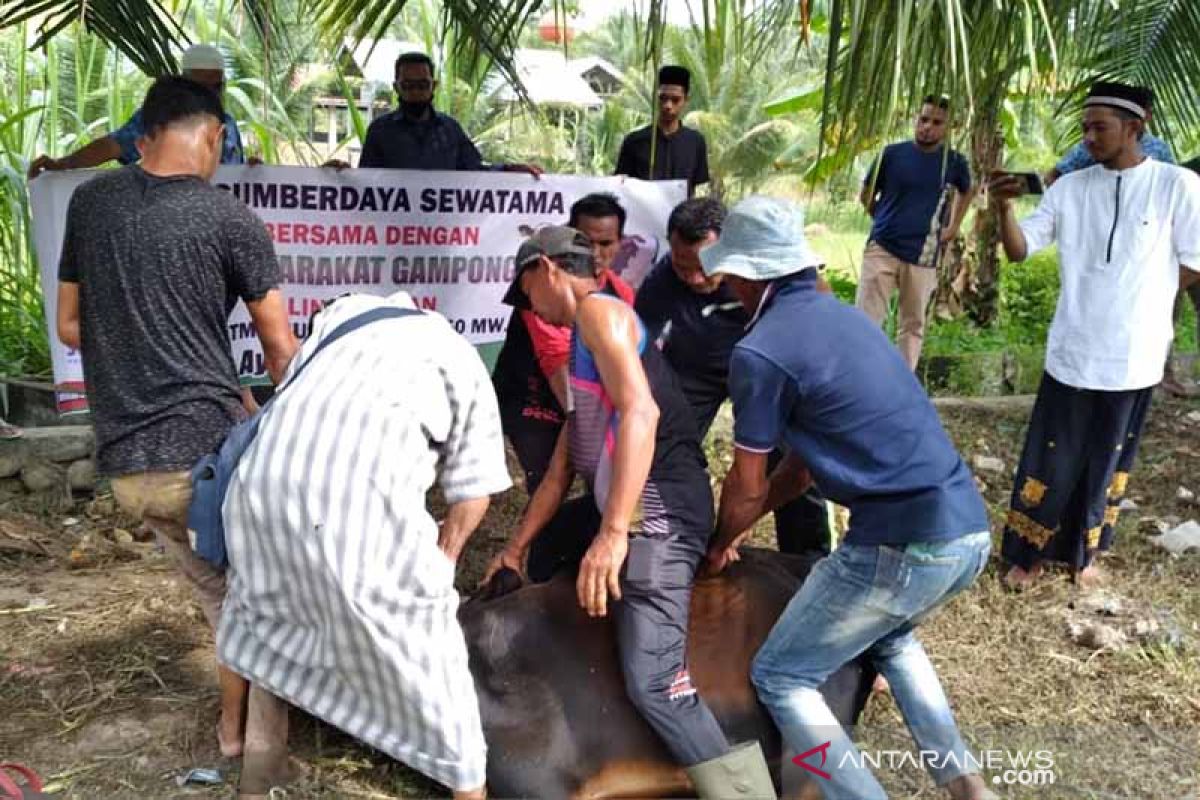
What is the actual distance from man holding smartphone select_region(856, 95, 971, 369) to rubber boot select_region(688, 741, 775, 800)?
3.92 meters

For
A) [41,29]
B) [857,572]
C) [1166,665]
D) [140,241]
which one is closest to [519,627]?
[857,572]

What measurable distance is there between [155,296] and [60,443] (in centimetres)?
241

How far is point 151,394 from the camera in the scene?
287cm

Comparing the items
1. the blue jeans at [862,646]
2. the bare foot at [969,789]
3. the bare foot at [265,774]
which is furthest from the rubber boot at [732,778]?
the bare foot at [265,774]

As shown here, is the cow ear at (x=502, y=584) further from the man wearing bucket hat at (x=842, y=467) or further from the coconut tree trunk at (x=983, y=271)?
the coconut tree trunk at (x=983, y=271)

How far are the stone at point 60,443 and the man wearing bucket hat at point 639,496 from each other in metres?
2.69

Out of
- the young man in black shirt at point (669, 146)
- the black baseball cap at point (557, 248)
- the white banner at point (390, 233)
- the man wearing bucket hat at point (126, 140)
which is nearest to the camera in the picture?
the black baseball cap at point (557, 248)

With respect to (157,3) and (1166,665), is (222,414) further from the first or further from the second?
(1166,665)

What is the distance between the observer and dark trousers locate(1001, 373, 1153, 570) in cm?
434

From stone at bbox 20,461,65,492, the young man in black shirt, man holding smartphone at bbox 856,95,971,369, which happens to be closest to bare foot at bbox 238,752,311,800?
stone at bbox 20,461,65,492

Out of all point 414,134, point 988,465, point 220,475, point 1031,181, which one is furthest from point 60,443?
point 988,465

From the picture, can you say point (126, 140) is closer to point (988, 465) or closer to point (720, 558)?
point (720, 558)

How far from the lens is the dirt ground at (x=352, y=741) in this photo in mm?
3119

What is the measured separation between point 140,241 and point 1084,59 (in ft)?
18.4
